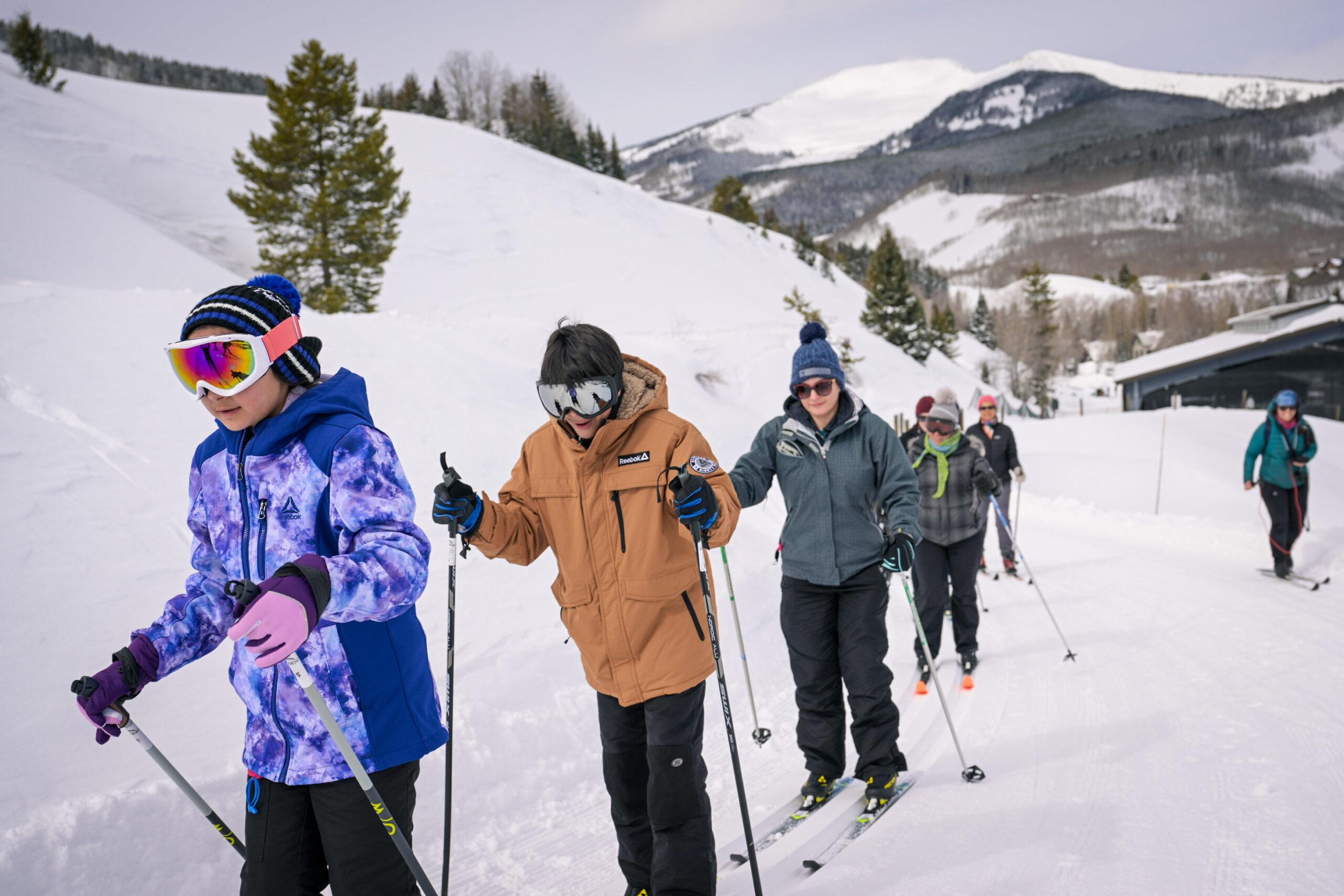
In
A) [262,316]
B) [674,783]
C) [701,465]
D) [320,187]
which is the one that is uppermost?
[320,187]

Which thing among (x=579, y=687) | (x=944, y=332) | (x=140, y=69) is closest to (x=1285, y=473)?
(x=579, y=687)

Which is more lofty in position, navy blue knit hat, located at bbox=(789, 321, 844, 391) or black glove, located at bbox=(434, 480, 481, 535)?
navy blue knit hat, located at bbox=(789, 321, 844, 391)

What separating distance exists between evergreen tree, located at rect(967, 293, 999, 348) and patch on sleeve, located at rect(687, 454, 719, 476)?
82847 millimetres

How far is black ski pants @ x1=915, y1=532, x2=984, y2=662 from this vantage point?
543cm

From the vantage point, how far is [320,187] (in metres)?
23.3

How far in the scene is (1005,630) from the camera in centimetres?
662

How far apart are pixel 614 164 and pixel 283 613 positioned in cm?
6004

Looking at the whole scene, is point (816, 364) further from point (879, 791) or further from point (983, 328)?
point (983, 328)

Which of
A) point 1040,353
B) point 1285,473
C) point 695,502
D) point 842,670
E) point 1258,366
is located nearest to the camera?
point 695,502

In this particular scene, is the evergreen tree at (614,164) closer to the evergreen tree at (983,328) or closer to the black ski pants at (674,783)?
the evergreen tree at (983,328)

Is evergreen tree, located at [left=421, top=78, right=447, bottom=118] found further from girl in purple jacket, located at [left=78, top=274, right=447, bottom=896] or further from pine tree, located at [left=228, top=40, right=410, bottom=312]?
girl in purple jacket, located at [left=78, top=274, right=447, bottom=896]

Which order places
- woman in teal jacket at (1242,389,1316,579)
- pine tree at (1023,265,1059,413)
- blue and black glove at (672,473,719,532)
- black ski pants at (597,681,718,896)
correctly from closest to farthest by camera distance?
blue and black glove at (672,473,719,532) < black ski pants at (597,681,718,896) < woman in teal jacket at (1242,389,1316,579) < pine tree at (1023,265,1059,413)

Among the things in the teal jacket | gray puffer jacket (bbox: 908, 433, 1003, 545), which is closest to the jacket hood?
gray puffer jacket (bbox: 908, 433, 1003, 545)

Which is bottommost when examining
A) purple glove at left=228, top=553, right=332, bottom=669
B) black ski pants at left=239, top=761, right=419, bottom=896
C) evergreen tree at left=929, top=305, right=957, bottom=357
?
black ski pants at left=239, top=761, right=419, bottom=896
